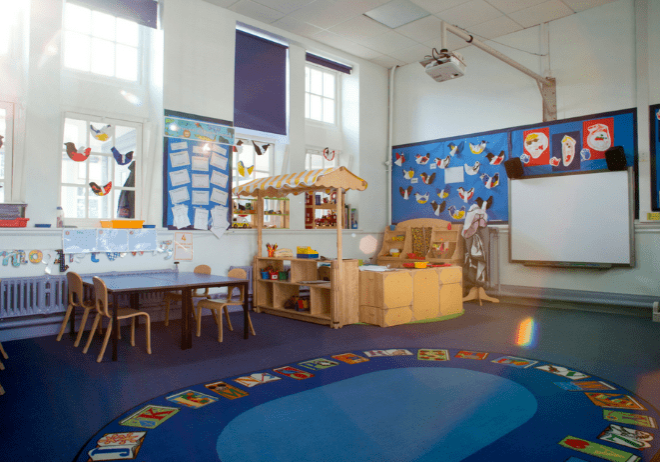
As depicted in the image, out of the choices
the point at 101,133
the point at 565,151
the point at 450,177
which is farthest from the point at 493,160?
the point at 101,133

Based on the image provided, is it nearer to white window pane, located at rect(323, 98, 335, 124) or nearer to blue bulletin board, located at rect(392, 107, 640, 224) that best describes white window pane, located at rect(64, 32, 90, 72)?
white window pane, located at rect(323, 98, 335, 124)

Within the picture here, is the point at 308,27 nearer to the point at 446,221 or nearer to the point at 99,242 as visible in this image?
the point at 446,221

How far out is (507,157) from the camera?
24.7 ft

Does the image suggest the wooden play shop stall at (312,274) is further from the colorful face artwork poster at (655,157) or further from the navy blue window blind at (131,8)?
the colorful face artwork poster at (655,157)

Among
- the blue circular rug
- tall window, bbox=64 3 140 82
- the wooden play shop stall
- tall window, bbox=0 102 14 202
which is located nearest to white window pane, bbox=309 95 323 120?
the wooden play shop stall

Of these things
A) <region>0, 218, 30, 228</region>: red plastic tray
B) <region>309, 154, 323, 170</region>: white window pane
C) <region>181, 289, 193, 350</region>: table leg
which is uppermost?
<region>309, 154, 323, 170</region>: white window pane

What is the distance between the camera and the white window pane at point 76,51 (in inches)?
222

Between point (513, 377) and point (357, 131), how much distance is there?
5.95 m

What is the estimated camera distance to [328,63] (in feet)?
27.7

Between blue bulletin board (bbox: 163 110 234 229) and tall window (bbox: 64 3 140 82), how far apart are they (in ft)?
2.80

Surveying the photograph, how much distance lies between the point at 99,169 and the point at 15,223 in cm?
122

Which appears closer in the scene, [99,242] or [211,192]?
[99,242]

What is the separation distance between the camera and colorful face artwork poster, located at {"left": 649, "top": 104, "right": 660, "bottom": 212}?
614 cm

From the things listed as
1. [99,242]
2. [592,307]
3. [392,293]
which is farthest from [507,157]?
[99,242]
